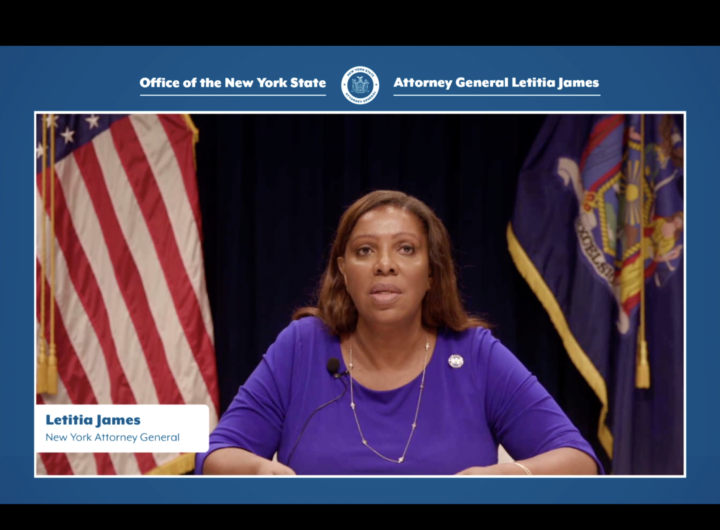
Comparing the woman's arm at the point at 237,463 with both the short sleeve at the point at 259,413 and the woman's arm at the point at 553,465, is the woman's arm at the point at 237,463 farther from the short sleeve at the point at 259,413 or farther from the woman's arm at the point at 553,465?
the woman's arm at the point at 553,465

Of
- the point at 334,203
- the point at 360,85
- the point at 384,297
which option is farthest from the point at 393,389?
the point at 334,203

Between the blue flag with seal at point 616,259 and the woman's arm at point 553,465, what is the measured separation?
94 cm

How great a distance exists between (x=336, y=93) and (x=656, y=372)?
1.66 metres

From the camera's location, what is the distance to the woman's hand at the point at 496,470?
7.00ft

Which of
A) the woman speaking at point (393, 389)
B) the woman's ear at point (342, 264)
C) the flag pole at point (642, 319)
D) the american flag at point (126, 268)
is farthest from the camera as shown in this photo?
the american flag at point (126, 268)

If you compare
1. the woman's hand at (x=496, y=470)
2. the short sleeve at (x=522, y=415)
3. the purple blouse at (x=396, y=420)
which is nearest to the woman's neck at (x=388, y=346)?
the purple blouse at (x=396, y=420)

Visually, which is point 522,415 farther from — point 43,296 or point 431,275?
point 43,296

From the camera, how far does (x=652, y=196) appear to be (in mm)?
→ 3105

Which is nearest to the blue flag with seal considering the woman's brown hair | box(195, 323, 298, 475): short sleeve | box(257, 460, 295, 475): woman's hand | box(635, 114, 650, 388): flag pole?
box(635, 114, 650, 388): flag pole

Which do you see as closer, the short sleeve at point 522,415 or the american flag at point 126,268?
the short sleeve at point 522,415

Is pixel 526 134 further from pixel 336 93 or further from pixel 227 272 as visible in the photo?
pixel 227 272

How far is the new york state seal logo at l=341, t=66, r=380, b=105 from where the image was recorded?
8.41 ft

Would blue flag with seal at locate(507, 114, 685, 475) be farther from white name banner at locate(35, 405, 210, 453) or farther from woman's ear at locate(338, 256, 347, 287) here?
white name banner at locate(35, 405, 210, 453)

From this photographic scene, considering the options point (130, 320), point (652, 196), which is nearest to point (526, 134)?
point (652, 196)
